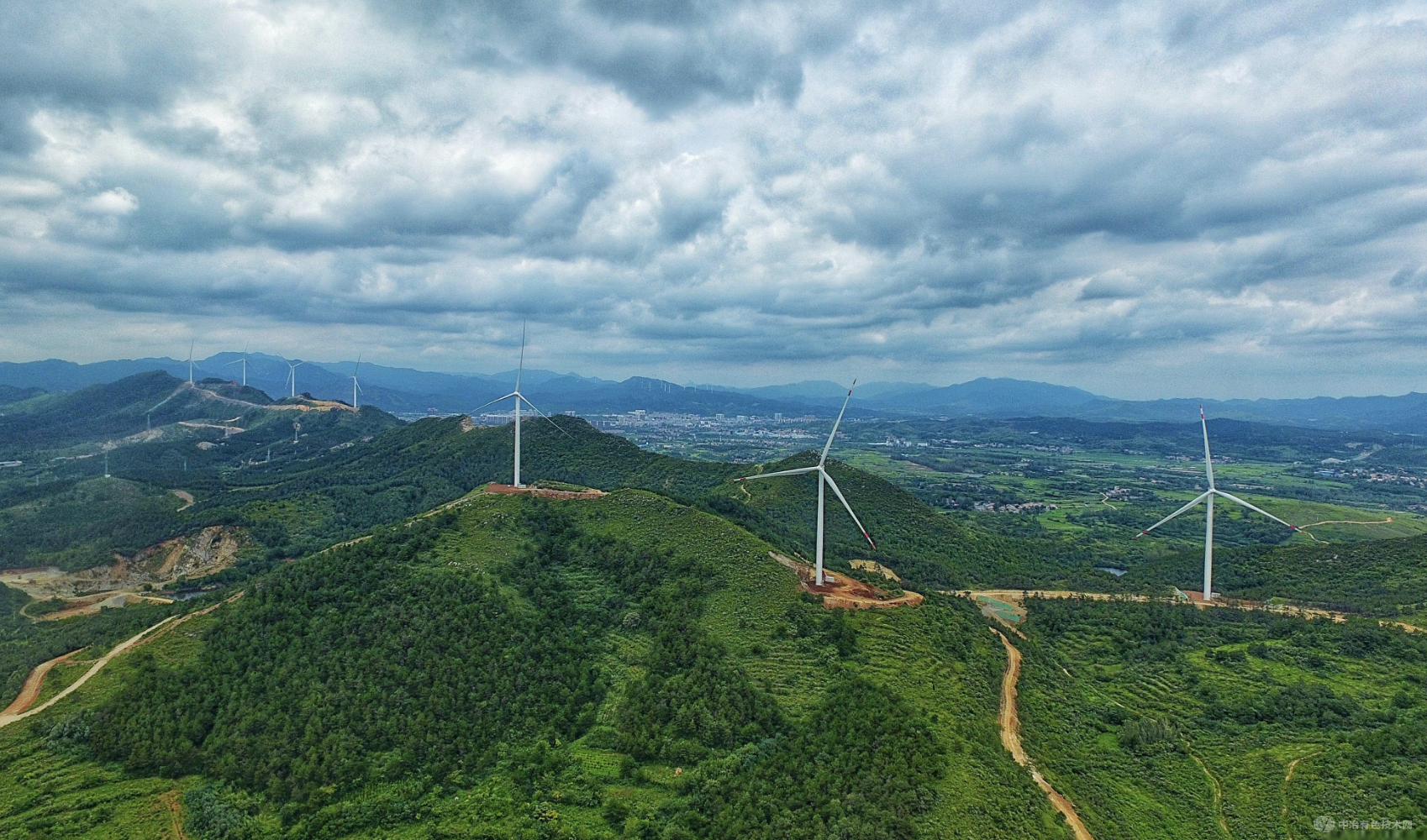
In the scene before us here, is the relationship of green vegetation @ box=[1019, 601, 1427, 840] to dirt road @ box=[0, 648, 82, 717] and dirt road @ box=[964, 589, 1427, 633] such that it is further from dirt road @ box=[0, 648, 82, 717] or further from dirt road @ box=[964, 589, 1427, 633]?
dirt road @ box=[0, 648, 82, 717]

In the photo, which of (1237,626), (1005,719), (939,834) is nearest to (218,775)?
(939,834)

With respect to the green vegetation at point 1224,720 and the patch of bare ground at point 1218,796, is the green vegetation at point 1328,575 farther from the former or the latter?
the patch of bare ground at point 1218,796

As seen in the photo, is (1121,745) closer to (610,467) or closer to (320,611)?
(320,611)

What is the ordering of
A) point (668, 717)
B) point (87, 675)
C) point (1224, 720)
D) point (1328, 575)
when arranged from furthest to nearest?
point (1328, 575) → point (87, 675) → point (1224, 720) → point (668, 717)

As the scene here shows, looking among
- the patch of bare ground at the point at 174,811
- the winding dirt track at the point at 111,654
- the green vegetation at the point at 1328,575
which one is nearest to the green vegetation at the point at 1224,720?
the green vegetation at the point at 1328,575

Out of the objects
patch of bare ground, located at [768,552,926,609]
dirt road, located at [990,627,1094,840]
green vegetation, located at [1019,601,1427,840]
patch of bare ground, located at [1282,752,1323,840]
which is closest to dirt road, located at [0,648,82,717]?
patch of bare ground, located at [768,552,926,609]

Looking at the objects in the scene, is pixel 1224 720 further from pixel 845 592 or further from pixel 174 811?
pixel 174 811

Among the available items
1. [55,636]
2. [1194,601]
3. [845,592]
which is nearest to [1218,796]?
[845,592]
